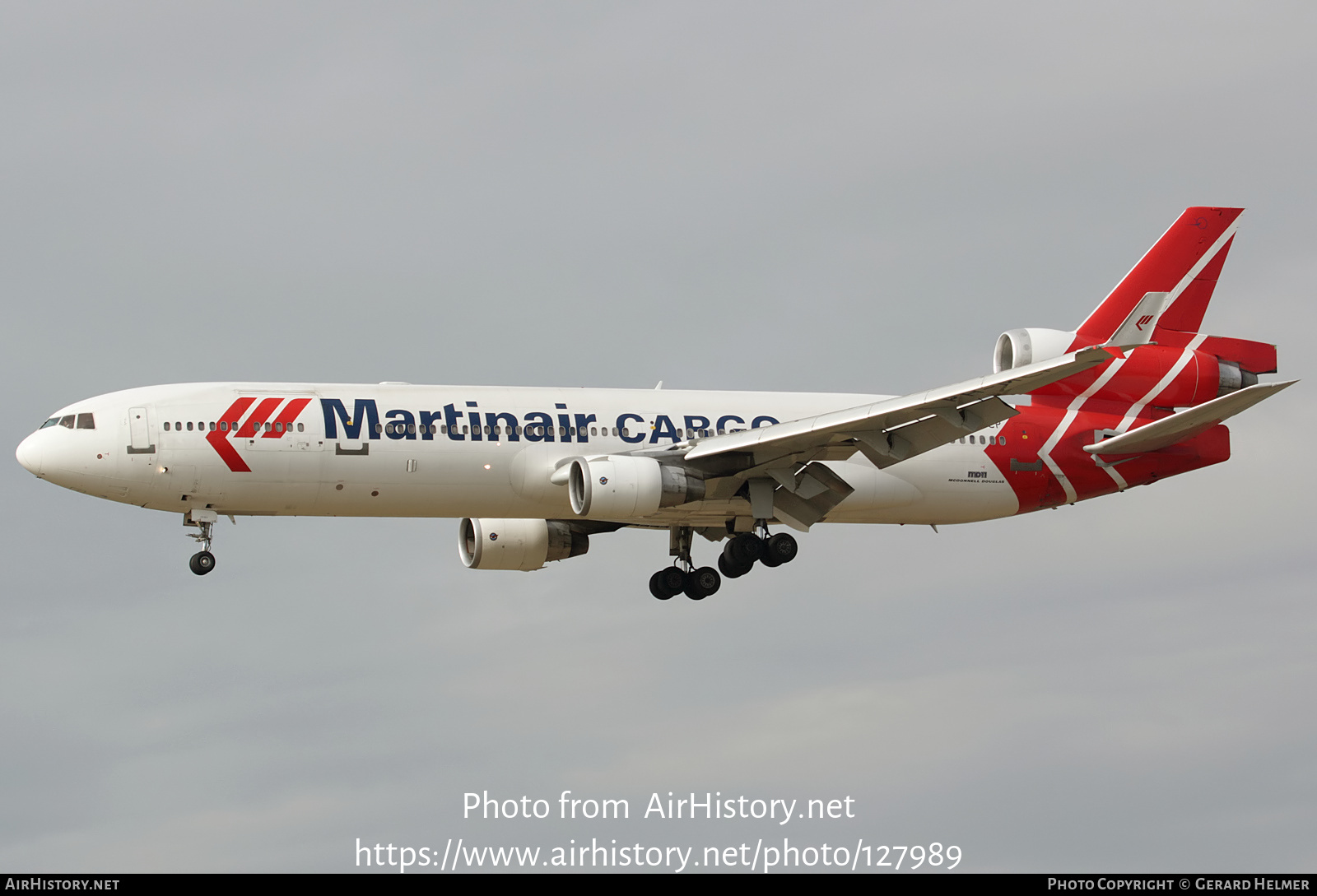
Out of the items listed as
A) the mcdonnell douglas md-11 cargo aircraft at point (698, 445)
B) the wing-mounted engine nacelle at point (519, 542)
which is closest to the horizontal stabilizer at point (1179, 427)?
the mcdonnell douglas md-11 cargo aircraft at point (698, 445)

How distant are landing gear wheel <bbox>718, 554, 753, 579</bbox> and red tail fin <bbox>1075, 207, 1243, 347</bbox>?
506 inches

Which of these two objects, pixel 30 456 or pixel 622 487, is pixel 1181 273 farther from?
pixel 30 456

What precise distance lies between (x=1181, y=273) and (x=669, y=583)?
1853cm

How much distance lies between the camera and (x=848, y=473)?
54281mm

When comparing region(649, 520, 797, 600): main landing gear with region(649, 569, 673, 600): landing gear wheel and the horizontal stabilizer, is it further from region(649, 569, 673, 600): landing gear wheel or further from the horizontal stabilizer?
the horizontal stabilizer

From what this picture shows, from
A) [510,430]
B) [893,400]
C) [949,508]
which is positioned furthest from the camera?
[949,508]

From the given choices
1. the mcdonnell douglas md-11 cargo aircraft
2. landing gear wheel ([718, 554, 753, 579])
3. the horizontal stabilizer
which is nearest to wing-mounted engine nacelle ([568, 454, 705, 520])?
the mcdonnell douglas md-11 cargo aircraft

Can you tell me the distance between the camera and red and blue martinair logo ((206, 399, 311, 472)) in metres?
49.3

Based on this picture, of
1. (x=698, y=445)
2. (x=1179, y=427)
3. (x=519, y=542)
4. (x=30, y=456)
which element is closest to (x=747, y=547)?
(x=698, y=445)

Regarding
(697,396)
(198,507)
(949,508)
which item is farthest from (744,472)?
(198,507)

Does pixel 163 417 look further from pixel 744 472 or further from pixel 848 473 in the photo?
pixel 848 473

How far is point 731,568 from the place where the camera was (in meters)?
56.0

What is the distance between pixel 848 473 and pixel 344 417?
14420 millimetres

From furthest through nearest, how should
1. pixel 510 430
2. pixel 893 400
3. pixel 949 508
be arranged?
1. pixel 949 508
2. pixel 510 430
3. pixel 893 400
